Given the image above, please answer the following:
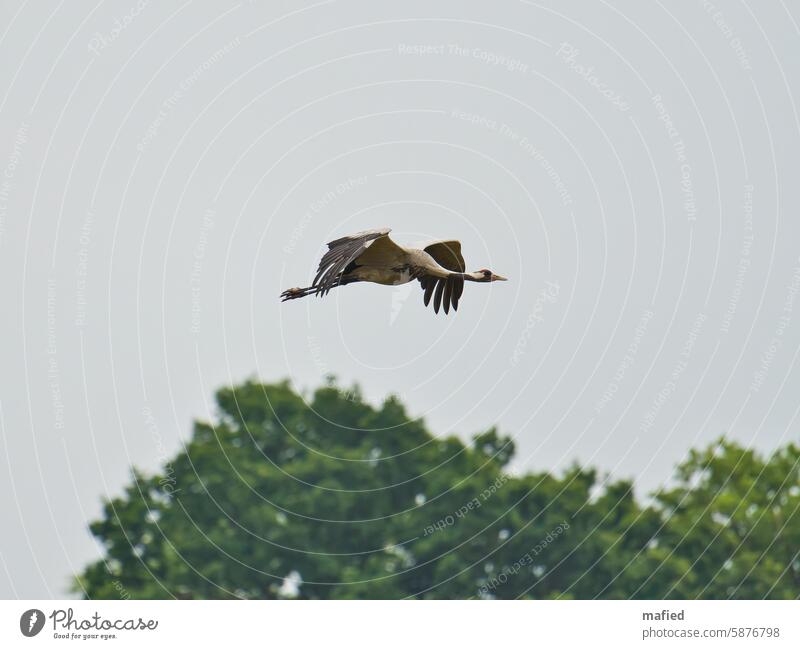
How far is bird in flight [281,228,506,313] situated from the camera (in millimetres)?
27750

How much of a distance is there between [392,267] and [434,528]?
51.3 metres

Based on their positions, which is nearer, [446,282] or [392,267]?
[392,267]

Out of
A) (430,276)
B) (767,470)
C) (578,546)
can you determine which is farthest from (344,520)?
(430,276)

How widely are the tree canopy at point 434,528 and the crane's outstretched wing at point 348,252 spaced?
4760cm

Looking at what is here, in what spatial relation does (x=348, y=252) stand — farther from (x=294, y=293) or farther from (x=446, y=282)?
(x=446, y=282)

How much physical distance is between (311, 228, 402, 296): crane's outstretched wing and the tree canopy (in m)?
47.6

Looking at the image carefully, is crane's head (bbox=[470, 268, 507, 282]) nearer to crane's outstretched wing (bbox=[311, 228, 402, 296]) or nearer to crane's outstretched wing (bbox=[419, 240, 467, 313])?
crane's outstretched wing (bbox=[419, 240, 467, 313])

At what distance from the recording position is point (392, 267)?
Result: 3039cm

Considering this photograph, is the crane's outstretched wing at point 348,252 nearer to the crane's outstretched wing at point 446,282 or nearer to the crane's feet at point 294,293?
the crane's feet at point 294,293

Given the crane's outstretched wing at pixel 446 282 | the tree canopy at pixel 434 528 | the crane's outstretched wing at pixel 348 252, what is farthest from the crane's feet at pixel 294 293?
the tree canopy at pixel 434 528

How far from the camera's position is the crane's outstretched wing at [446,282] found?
32.8 m

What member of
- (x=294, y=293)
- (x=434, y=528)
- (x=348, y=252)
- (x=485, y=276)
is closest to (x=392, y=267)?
(x=294, y=293)
